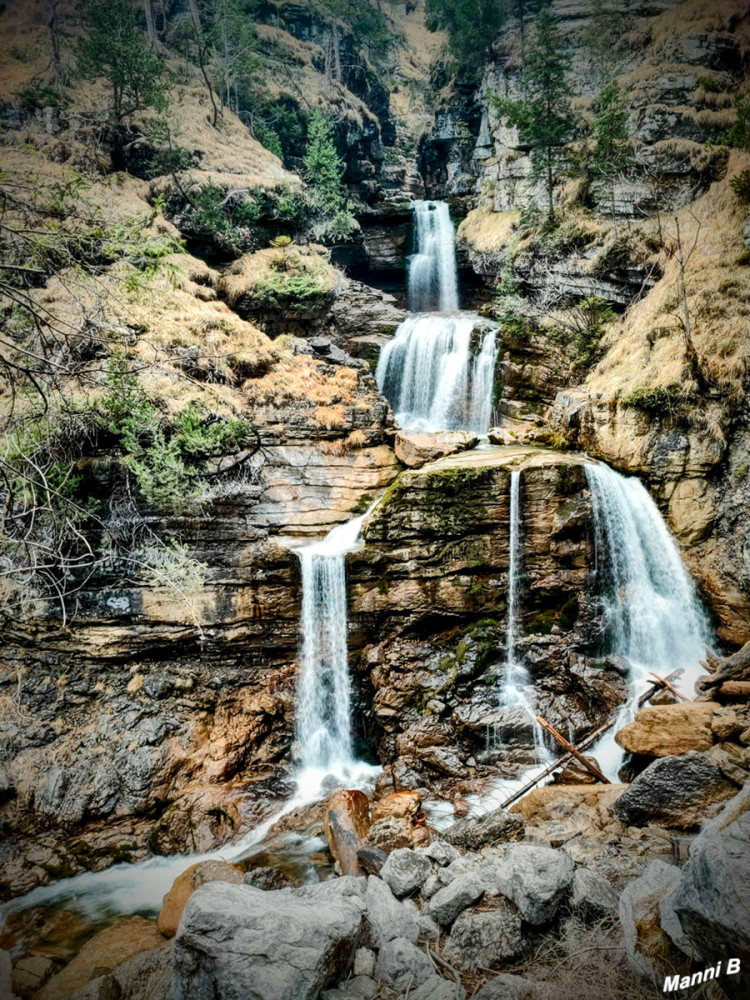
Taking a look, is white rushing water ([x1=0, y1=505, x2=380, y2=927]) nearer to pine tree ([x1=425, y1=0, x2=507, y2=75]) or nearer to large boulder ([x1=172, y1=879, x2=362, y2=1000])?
large boulder ([x1=172, y1=879, x2=362, y2=1000])

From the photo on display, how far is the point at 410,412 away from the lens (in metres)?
15.6

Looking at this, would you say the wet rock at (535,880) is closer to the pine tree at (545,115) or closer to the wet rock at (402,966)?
the wet rock at (402,966)

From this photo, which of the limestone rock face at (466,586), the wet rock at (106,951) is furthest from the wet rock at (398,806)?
the wet rock at (106,951)

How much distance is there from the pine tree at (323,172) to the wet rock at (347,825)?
1848cm

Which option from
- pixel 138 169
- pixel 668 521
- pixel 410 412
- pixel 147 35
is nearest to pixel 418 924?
pixel 668 521

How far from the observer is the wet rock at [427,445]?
11570 mm

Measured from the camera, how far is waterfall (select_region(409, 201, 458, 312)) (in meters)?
20.8

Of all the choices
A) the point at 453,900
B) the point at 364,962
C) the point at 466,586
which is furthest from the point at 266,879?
the point at 466,586

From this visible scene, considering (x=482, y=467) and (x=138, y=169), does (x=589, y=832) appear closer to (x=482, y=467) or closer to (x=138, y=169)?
(x=482, y=467)

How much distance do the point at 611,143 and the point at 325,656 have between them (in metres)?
17.2

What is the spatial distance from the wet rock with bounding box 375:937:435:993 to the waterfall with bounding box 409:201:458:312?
20314mm

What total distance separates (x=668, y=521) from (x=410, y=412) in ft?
26.0

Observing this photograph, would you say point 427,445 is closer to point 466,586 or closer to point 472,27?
point 466,586

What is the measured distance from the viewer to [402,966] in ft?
12.5
